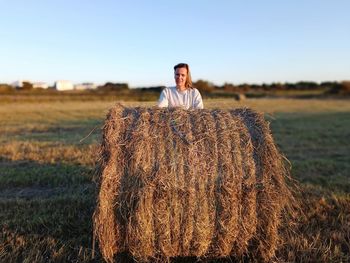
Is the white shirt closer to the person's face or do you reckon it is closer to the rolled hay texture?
the person's face

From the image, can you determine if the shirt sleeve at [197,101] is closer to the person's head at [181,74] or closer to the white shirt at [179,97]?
the white shirt at [179,97]

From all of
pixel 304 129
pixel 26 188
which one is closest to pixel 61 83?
pixel 304 129

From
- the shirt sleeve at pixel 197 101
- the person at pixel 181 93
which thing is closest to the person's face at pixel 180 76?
the person at pixel 181 93

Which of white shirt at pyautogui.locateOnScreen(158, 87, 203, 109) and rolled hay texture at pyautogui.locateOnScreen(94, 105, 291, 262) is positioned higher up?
white shirt at pyautogui.locateOnScreen(158, 87, 203, 109)

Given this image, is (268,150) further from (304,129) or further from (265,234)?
(304,129)

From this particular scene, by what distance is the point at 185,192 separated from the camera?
4.78m

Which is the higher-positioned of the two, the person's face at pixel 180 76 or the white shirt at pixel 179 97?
the person's face at pixel 180 76

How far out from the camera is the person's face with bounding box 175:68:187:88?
6.61m

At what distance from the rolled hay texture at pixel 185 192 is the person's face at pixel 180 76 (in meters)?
1.72

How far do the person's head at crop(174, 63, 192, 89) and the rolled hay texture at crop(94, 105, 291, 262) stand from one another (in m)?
1.73

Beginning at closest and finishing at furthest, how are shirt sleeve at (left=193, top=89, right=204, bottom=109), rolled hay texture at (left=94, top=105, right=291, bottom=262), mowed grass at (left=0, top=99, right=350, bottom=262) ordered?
rolled hay texture at (left=94, top=105, right=291, bottom=262) < mowed grass at (left=0, top=99, right=350, bottom=262) < shirt sleeve at (left=193, top=89, right=204, bottom=109)

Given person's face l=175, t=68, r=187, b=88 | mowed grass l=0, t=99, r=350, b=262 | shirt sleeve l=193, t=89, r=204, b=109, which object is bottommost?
mowed grass l=0, t=99, r=350, b=262

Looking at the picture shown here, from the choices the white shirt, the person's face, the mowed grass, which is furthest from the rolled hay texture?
the person's face

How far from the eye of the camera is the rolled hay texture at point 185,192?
479 cm
